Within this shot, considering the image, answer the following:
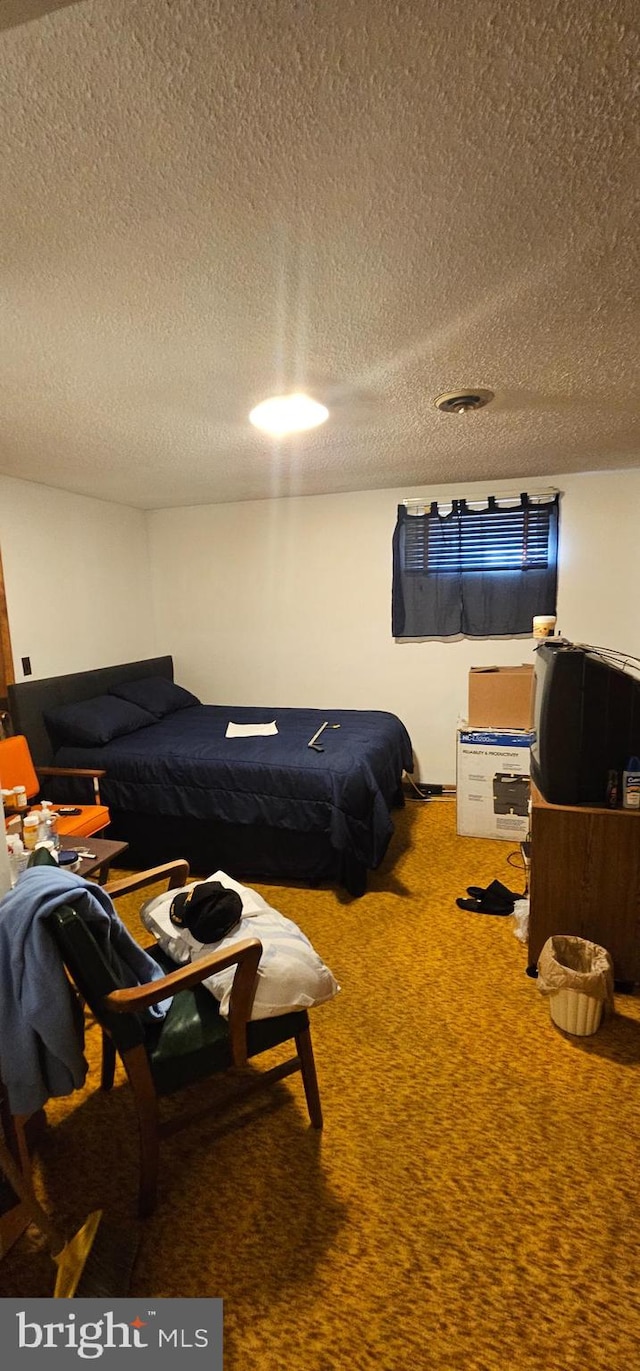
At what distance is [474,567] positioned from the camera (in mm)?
4043

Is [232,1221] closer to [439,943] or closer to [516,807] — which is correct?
[439,943]

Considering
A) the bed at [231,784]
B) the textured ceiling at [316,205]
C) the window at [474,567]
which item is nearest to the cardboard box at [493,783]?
the bed at [231,784]

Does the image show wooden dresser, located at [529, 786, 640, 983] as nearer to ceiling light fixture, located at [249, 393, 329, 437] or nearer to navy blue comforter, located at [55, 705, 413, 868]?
navy blue comforter, located at [55, 705, 413, 868]

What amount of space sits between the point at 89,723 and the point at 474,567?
2.85 metres

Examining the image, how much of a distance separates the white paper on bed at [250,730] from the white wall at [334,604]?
849 mm

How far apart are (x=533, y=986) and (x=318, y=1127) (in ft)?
3.42

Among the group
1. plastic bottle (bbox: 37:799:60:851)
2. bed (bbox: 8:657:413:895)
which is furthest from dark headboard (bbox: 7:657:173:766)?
plastic bottle (bbox: 37:799:60:851)

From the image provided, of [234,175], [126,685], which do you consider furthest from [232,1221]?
[126,685]

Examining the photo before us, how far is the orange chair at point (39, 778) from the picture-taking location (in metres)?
2.75

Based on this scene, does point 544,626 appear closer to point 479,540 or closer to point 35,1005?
point 479,540

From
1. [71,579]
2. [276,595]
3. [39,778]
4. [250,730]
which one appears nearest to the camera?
[39,778]

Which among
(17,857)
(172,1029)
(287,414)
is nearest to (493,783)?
(287,414)

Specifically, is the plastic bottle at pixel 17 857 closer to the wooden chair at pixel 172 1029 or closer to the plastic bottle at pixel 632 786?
the wooden chair at pixel 172 1029

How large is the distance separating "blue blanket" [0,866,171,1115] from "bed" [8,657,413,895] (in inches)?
68.0
